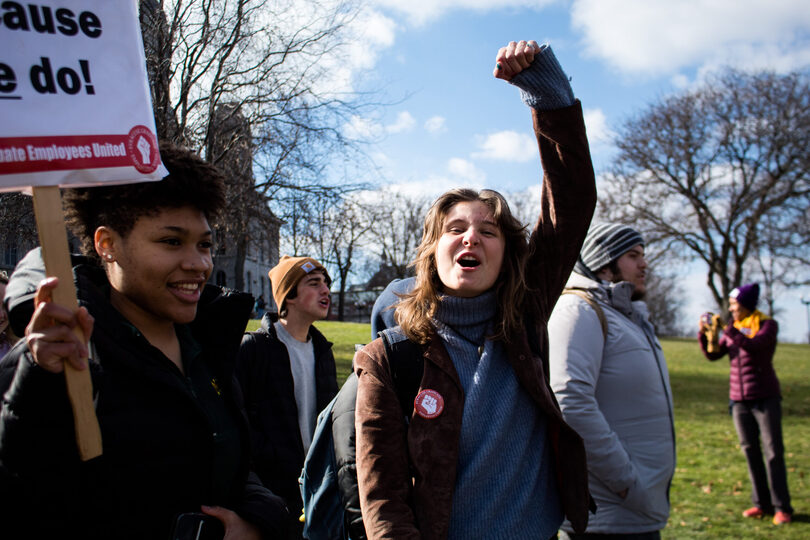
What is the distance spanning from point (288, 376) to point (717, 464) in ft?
22.2

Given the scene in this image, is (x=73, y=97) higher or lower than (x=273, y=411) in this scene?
higher

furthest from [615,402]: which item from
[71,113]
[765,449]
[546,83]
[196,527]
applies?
[765,449]

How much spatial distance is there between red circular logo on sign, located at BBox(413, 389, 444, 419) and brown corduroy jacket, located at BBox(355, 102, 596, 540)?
0.6 inches

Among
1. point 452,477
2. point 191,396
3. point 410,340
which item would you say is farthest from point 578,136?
point 191,396

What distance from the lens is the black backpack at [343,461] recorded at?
2.04 meters

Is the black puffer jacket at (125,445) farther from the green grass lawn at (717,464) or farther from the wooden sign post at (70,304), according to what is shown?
the green grass lawn at (717,464)

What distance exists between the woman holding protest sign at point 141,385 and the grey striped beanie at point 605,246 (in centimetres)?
204

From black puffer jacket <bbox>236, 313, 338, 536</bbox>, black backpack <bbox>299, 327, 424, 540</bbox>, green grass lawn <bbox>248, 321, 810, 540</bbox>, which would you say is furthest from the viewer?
green grass lawn <bbox>248, 321, 810, 540</bbox>

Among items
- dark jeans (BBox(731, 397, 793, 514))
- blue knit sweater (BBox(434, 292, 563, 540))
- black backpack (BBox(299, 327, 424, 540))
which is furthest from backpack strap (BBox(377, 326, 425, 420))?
dark jeans (BBox(731, 397, 793, 514))

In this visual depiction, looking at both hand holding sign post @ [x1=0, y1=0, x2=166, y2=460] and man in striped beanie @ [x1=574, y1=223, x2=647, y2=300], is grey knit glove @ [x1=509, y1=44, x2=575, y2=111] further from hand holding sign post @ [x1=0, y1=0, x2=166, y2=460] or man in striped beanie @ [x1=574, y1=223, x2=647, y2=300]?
man in striped beanie @ [x1=574, y1=223, x2=647, y2=300]

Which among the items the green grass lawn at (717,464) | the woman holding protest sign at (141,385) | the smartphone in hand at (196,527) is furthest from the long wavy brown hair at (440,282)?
the green grass lawn at (717,464)

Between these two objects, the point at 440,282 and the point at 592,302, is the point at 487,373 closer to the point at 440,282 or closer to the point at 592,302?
the point at 440,282

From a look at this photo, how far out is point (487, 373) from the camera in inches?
83.7

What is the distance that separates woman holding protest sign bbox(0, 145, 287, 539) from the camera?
1.49 metres
